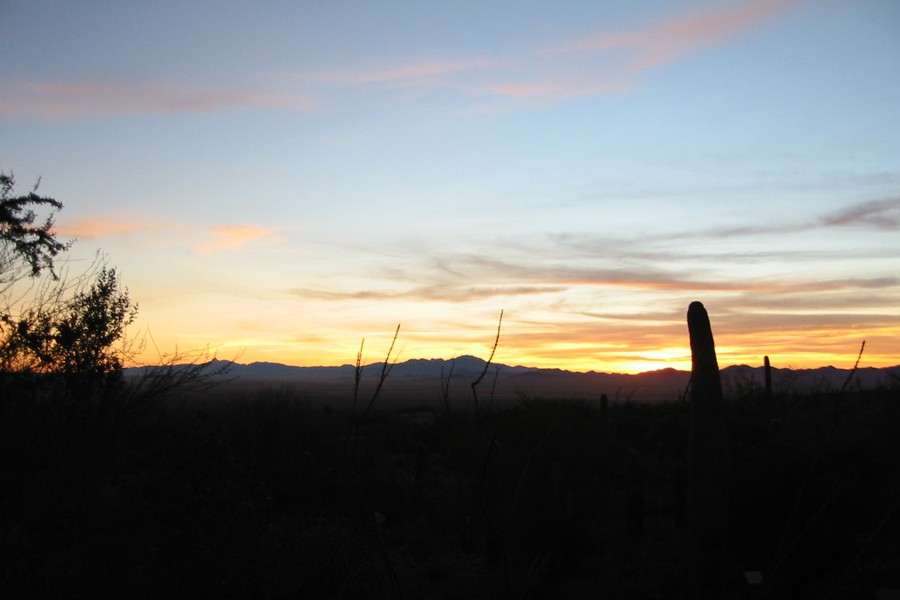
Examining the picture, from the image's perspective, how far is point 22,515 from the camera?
6.89m

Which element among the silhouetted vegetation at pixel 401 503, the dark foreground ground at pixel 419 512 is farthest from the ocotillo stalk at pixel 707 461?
the dark foreground ground at pixel 419 512

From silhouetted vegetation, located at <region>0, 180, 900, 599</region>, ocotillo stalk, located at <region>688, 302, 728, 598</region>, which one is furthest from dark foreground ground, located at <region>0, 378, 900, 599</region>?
ocotillo stalk, located at <region>688, 302, 728, 598</region>

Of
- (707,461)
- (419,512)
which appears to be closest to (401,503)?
(419,512)

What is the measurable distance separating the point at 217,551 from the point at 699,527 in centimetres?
580

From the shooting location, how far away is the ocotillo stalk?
838cm

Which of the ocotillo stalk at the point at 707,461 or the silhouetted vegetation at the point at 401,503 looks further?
the ocotillo stalk at the point at 707,461

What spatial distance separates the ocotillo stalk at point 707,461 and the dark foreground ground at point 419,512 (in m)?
1.22

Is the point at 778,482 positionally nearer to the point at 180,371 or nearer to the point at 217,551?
the point at 217,551

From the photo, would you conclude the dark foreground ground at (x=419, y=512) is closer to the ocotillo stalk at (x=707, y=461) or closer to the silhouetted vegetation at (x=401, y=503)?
the silhouetted vegetation at (x=401, y=503)

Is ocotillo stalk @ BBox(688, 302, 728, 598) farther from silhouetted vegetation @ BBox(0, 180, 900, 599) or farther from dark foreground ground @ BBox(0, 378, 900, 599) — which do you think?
dark foreground ground @ BBox(0, 378, 900, 599)

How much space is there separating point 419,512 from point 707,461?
12.1 meters

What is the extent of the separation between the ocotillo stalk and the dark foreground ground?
1.22 metres

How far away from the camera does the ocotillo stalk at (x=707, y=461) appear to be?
8375 mm

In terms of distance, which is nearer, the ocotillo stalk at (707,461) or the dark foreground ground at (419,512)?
the dark foreground ground at (419,512)
